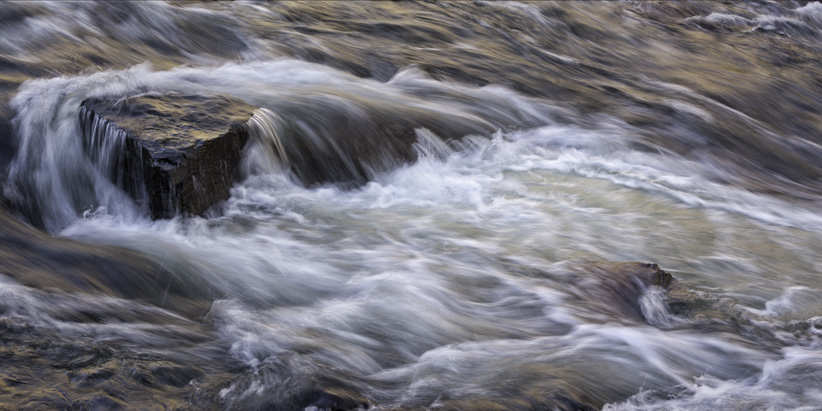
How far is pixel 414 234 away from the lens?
174 inches

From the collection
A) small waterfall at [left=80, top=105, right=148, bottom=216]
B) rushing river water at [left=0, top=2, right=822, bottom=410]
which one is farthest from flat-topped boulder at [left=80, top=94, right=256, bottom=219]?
rushing river water at [left=0, top=2, right=822, bottom=410]

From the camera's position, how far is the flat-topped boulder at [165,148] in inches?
158

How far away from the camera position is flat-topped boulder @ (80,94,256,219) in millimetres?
4020

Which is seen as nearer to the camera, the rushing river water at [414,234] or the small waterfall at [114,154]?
the rushing river water at [414,234]

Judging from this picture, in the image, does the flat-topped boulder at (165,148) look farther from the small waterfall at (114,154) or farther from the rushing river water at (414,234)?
the rushing river water at (414,234)

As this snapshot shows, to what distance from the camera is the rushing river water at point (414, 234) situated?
2908 mm

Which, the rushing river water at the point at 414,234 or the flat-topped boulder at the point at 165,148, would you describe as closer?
the rushing river water at the point at 414,234

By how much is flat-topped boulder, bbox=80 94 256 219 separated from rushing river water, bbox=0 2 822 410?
0.11 m

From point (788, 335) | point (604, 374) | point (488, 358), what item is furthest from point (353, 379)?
point (788, 335)

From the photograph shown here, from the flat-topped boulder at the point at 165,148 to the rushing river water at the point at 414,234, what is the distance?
11 cm

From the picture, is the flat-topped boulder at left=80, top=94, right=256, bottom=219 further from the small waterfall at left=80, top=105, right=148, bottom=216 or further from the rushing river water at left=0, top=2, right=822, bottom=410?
the rushing river water at left=0, top=2, right=822, bottom=410

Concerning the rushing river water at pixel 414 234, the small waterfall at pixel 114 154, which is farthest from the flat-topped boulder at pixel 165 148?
the rushing river water at pixel 414 234

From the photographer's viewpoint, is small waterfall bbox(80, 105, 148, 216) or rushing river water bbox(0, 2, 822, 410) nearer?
rushing river water bbox(0, 2, 822, 410)

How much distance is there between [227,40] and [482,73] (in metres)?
2.34
